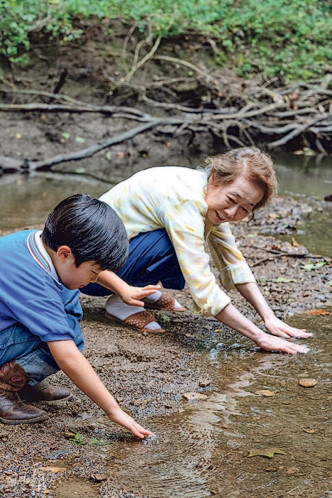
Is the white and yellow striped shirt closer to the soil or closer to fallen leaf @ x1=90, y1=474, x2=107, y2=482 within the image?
the soil

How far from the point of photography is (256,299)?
132 inches

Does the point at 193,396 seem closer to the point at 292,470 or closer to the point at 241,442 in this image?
the point at 241,442

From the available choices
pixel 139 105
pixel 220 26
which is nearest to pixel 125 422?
pixel 139 105

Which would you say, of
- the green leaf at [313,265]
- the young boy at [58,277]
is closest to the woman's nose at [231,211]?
the young boy at [58,277]

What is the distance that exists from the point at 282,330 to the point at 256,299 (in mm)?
210

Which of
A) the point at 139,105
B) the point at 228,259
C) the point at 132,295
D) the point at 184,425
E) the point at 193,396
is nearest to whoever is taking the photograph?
the point at 184,425

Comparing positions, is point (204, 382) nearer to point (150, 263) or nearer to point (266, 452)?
A: point (266, 452)

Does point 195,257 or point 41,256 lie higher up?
point 41,256

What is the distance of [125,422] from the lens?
84.6 inches

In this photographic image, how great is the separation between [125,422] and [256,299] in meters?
1.40

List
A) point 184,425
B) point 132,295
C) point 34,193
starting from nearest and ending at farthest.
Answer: point 184,425 → point 132,295 → point 34,193

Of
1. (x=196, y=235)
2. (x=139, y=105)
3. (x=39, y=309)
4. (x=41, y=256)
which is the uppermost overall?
(x=41, y=256)

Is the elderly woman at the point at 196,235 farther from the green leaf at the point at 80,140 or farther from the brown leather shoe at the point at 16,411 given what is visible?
the green leaf at the point at 80,140

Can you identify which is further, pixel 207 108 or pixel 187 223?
pixel 207 108
